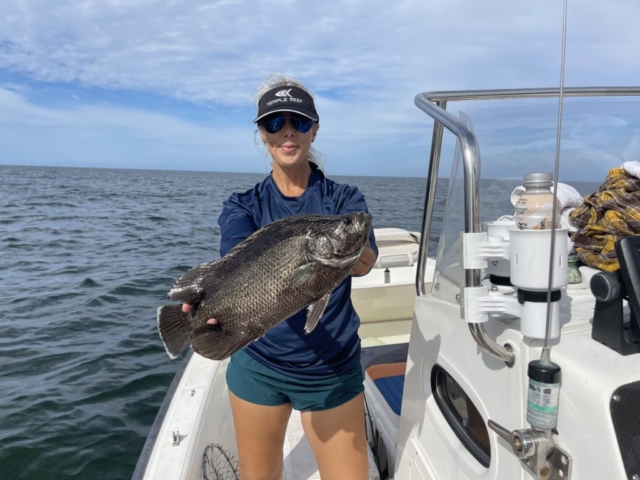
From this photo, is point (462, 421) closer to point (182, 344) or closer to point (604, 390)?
point (604, 390)

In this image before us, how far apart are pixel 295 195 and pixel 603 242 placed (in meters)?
1.52

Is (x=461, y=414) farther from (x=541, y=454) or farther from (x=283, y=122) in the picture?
(x=283, y=122)

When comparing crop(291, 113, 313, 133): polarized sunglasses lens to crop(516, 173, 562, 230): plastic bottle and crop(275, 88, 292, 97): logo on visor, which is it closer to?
crop(275, 88, 292, 97): logo on visor

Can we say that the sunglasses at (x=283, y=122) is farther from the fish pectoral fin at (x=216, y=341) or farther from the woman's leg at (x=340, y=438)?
the woman's leg at (x=340, y=438)

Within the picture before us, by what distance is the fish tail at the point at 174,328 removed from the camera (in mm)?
2029

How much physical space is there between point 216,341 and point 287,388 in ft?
1.78

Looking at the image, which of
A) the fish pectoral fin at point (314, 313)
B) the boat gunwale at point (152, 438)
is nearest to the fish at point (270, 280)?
the fish pectoral fin at point (314, 313)

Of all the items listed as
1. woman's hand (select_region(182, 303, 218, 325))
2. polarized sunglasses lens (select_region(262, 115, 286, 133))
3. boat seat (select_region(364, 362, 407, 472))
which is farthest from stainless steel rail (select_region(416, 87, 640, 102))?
boat seat (select_region(364, 362, 407, 472))

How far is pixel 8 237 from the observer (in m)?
15.8

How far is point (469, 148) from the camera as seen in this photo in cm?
182

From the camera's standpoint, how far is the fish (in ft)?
6.27

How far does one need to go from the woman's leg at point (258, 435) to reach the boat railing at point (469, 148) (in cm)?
99

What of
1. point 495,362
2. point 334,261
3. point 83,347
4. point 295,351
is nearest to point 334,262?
point 334,261

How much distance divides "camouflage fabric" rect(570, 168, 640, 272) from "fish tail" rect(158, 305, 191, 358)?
6.32 feet
